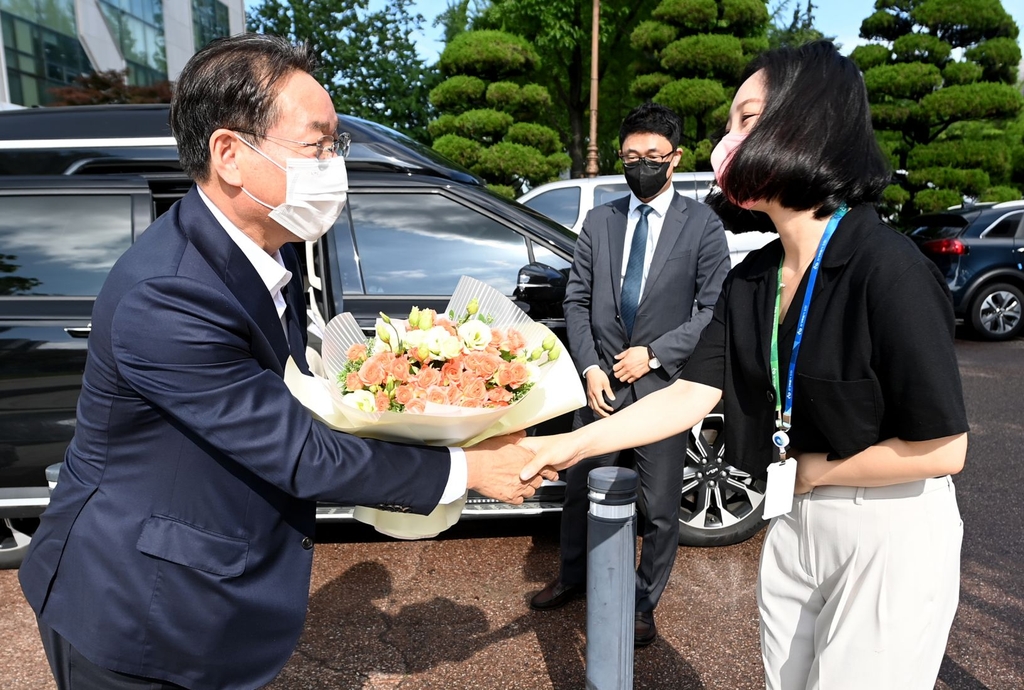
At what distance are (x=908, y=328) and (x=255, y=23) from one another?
34.3 meters

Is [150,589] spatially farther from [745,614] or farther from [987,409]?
[987,409]

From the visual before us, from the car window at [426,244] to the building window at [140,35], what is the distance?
2380 cm

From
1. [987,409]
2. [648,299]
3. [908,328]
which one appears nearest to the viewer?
[908,328]

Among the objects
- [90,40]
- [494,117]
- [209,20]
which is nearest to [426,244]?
[494,117]

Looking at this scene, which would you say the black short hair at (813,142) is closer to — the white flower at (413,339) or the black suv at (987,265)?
the white flower at (413,339)

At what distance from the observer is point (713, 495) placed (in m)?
4.04

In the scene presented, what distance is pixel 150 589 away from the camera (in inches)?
59.1

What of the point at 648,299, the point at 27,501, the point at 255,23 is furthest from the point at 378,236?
the point at 255,23

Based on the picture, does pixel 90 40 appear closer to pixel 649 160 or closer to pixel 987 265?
pixel 987 265

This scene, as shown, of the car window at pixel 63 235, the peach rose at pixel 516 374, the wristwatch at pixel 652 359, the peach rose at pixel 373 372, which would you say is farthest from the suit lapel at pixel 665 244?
the car window at pixel 63 235

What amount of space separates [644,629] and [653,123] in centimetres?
229

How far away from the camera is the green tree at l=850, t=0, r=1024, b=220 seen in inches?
596

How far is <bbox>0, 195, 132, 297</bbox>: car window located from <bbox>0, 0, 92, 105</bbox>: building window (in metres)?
19.2

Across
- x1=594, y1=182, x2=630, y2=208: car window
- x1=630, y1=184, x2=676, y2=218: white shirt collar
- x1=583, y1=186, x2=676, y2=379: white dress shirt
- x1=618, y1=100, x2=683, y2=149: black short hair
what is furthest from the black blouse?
x1=594, y1=182, x2=630, y2=208: car window
